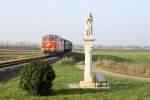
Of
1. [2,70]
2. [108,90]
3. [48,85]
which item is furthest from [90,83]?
[2,70]

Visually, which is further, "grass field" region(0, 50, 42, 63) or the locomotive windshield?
"grass field" region(0, 50, 42, 63)

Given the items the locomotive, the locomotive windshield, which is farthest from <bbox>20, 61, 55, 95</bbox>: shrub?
the locomotive windshield

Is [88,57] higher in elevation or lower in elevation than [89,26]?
lower

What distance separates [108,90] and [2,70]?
11.9 m

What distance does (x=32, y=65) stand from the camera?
14.9m

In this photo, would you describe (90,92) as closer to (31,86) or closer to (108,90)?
(108,90)

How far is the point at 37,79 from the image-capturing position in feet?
47.5

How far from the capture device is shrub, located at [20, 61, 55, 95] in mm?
14477

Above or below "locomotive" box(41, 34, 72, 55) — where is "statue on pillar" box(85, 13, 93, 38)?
above

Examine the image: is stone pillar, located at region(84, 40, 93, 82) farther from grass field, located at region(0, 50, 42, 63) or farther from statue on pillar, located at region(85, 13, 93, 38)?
grass field, located at region(0, 50, 42, 63)

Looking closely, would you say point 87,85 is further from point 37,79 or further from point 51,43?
point 51,43

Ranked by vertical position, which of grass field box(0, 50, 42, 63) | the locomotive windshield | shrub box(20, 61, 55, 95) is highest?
the locomotive windshield

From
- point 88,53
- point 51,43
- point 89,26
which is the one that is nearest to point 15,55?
point 51,43

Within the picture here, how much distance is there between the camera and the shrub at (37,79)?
14.5 m
